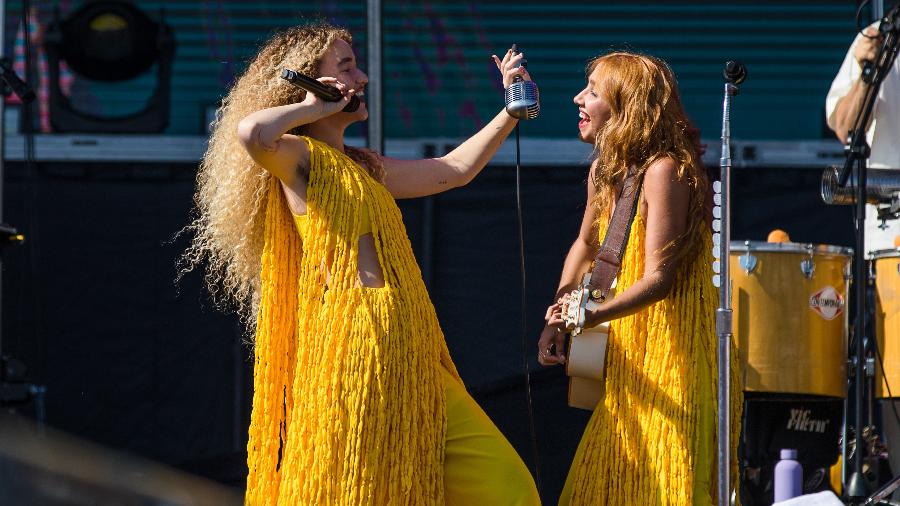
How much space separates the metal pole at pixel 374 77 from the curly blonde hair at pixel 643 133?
7.09ft

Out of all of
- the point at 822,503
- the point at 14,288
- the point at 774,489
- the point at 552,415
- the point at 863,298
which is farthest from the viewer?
the point at 14,288

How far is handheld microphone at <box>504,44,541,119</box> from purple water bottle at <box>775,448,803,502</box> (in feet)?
6.30

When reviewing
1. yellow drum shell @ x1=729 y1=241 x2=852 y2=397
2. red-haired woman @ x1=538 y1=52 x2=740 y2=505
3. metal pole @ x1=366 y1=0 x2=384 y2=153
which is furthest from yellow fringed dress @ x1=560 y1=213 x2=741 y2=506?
metal pole @ x1=366 y1=0 x2=384 y2=153

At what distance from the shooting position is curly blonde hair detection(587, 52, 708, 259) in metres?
3.61

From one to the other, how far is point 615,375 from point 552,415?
1.93 metres

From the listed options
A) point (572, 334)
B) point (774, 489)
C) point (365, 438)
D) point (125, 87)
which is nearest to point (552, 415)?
point (774, 489)

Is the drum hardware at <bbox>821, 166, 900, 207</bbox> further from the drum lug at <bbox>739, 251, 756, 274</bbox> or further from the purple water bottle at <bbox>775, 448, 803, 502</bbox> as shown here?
the purple water bottle at <bbox>775, 448, 803, 502</bbox>

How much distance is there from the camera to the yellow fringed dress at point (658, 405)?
11.2 ft

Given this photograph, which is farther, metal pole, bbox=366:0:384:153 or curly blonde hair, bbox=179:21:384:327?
metal pole, bbox=366:0:384:153

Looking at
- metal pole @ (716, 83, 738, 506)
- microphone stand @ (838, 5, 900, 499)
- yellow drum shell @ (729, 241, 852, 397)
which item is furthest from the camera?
yellow drum shell @ (729, 241, 852, 397)

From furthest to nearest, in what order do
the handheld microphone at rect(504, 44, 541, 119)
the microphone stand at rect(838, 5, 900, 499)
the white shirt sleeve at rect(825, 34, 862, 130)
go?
the white shirt sleeve at rect(825, 34, 862, 130)
the microphone stand at rect(838, 5, 900, 499)
the handheld microphone at rect(504, 44, 541, 119)

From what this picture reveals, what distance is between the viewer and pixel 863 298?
4492 millimetres

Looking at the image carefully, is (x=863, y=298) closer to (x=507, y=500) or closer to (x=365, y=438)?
(x=507, y=500)

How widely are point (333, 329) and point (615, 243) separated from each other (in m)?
0.87
